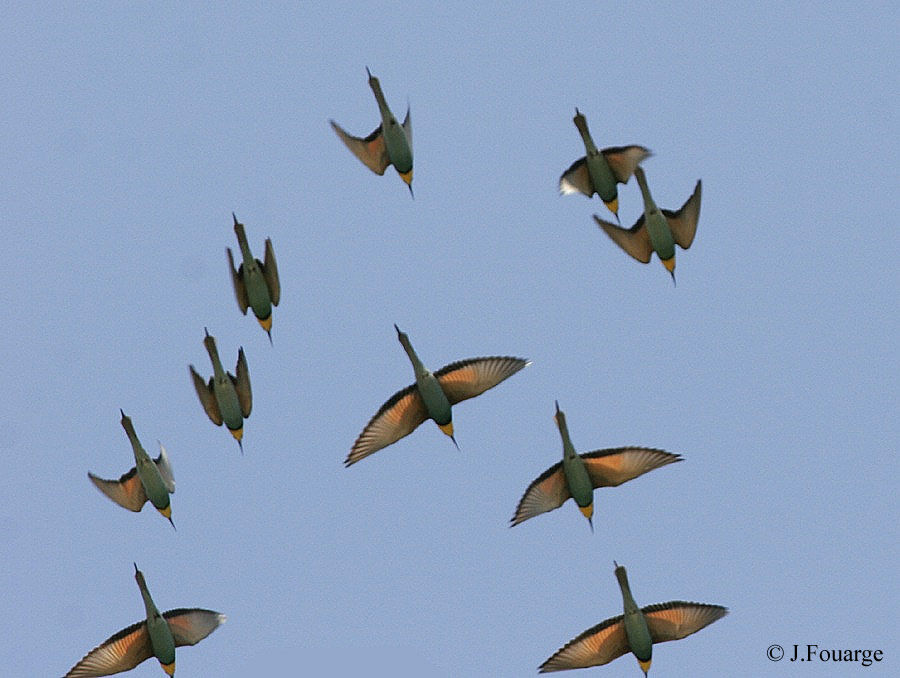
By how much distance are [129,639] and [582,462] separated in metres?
7.21

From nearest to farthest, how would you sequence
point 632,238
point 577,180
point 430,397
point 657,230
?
point 430,397, point 657,230, point 577,180, point 632,238

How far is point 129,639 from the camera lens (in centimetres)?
3173

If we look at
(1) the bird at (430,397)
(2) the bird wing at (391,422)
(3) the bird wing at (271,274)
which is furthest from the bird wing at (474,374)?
(3) the bird wing at (271,274)

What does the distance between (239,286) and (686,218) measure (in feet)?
21.9

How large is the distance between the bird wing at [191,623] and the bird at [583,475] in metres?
4.75

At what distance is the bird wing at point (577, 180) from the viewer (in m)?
32.0

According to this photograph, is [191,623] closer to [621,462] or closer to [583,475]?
[583,475]

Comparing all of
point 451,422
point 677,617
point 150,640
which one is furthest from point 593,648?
point 150,640

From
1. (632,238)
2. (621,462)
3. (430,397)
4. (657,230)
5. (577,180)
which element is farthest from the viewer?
(632,238)

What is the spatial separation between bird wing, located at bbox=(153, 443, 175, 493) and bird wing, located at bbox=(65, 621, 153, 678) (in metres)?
2.24

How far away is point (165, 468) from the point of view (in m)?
33.0

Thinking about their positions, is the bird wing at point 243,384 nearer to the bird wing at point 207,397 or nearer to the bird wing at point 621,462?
the bird wing at point 207,397

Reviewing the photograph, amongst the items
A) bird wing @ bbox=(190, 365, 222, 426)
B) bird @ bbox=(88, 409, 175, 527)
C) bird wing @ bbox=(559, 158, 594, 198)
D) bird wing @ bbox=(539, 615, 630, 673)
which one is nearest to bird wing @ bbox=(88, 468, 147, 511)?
bird @ bbox=(88, 409, 175, 527)

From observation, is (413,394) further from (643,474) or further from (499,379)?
(643,474)
